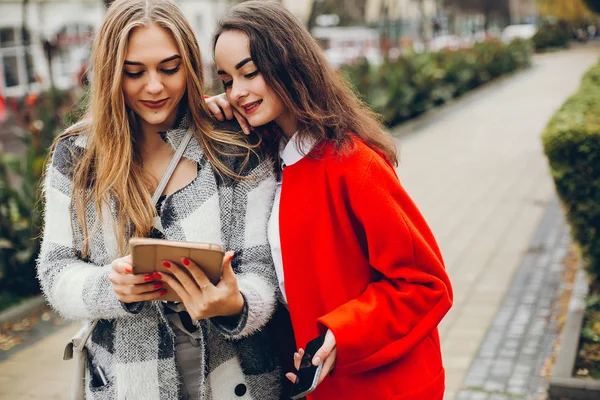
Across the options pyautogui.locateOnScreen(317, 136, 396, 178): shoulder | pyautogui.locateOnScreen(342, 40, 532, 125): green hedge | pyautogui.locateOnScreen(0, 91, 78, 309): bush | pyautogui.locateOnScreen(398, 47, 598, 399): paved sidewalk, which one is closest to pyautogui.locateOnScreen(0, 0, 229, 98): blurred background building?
pyautogui.locateOnScreen(342, 40, 532, 125): green hedge

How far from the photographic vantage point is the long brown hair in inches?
71.8

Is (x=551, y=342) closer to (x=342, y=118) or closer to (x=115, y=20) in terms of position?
(x=342, y=118)

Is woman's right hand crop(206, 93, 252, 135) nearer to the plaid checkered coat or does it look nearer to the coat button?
the plaid checkered coat

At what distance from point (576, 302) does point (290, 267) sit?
368 centimetres

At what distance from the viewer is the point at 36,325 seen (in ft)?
17.5

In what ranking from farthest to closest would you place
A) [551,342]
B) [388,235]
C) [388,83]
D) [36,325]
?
[388,83], [36,325], [551,342], [388,235]

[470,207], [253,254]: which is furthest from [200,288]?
[470,207]

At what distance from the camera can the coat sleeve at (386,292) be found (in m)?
1.73

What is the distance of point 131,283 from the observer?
165 centimetres

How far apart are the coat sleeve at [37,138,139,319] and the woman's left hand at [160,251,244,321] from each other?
0.78 ft

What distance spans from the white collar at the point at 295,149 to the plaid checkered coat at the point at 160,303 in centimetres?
8

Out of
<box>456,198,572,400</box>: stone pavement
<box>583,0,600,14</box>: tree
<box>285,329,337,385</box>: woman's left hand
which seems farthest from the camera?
<box>583,0,600,14</box>: tree

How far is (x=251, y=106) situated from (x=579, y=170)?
3255mm

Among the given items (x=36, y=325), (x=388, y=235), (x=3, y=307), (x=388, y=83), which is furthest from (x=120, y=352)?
(x=388, y=83)
